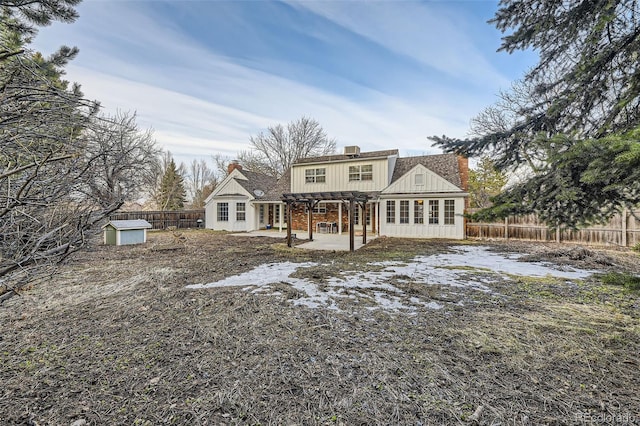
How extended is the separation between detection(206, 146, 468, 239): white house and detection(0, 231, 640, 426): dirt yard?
22.2 ft

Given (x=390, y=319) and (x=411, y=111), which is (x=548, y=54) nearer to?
(x=390, y=319)

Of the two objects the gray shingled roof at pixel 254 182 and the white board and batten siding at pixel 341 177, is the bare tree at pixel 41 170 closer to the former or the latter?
the white board and batten siding at pixel 341 177

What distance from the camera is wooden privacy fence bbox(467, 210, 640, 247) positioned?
11.2 metres

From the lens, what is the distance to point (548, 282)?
634cm

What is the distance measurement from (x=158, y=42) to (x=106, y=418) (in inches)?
428

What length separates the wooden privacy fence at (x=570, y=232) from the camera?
11219mm

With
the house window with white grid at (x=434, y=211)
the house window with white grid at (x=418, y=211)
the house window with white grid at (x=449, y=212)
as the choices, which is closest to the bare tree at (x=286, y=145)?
the house window with white grid at (x=418, y=211)

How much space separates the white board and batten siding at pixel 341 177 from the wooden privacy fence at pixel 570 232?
5.55 meters

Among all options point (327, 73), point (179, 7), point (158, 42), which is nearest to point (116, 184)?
point (179, 7)

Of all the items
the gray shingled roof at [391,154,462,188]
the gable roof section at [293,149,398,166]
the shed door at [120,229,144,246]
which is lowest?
the shed door at [120,229,144,246]

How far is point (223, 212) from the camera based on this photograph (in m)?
19.9

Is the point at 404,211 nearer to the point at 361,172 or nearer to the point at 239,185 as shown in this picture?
the point at 361,172

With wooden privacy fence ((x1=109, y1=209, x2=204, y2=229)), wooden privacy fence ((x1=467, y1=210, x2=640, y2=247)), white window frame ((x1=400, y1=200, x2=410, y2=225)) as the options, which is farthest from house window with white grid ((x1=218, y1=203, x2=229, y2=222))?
wooden privacy fence ((x1=467, y1=210, x2=640, y2=247))

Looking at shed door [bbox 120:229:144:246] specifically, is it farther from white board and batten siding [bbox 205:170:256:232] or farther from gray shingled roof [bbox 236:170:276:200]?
gray shingled roof [bbox 236:170:276:200]
